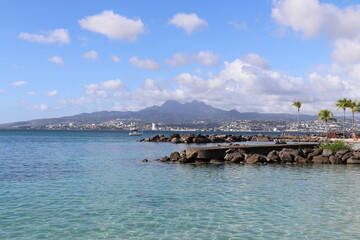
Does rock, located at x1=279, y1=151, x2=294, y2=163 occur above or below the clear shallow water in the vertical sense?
above

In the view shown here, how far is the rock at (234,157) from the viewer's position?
112ft

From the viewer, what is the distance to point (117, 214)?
1370 cm

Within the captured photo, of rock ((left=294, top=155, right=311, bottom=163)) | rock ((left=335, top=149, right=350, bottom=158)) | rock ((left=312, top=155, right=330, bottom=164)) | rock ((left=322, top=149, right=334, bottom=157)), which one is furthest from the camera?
rock ((left=322, top=149, right=334, bottom=157))

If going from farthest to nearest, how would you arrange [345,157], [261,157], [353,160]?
[261,157] → [345,157] → [353,160]

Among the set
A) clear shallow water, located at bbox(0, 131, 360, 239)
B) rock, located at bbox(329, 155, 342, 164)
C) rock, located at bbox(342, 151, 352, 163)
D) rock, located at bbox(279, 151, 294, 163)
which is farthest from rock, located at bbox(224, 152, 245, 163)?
rock, located at bbox(342, 151, 352, 163)

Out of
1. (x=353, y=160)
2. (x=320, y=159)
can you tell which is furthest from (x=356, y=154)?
(x=320, y=159)

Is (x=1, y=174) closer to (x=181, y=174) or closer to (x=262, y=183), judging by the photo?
(x=181, y=174)

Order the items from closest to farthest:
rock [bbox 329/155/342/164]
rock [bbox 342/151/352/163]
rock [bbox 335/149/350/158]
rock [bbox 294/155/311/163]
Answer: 1. rock [bbox 329/155/342/164]
2. rock [bbox 342/151/352/163]
3. rock [bbox 294/155/311/163]
4. rock [bbox 335/149/350/158]

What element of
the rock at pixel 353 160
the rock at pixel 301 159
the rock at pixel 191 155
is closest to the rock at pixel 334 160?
the rock at pixel 353 160

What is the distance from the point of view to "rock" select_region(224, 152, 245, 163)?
34.2 meters

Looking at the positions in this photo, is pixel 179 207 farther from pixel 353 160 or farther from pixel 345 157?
pixel 345 157

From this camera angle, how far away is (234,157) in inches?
1353

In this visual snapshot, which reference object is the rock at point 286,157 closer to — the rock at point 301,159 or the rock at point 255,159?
the rock at point 301,159

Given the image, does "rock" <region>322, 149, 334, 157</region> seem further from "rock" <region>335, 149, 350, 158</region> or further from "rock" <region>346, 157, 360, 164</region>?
"rock" <region>346, 157, 360, 164</region>
